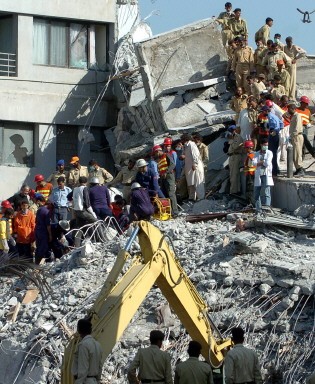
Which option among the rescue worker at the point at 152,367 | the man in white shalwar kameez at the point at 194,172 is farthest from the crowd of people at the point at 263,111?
the rescue worker at the point at 152,367

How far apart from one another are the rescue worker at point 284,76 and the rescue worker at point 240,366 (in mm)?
14802

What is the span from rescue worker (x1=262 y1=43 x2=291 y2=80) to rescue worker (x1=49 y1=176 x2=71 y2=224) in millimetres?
6437

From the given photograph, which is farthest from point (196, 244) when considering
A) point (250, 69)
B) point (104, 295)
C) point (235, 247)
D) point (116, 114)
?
point (116, 114)

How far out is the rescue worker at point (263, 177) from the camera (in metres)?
27.4

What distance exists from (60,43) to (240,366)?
2062 centimetres

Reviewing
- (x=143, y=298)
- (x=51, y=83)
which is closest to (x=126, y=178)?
(x=51, y=83)

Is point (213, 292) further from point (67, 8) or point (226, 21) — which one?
point (67, 8)

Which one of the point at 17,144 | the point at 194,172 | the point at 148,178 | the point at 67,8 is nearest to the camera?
the point at 148,178

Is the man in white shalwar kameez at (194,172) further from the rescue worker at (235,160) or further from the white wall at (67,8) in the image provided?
the white wall at (67,8)

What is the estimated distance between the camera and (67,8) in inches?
1470

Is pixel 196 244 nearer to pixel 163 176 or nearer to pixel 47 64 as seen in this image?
pixel 163 176

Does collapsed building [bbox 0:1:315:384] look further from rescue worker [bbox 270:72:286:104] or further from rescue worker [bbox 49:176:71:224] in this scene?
rescue worker [bbox 270:72:286:104]

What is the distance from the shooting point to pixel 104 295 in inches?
750

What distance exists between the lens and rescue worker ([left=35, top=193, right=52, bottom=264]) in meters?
27.6
